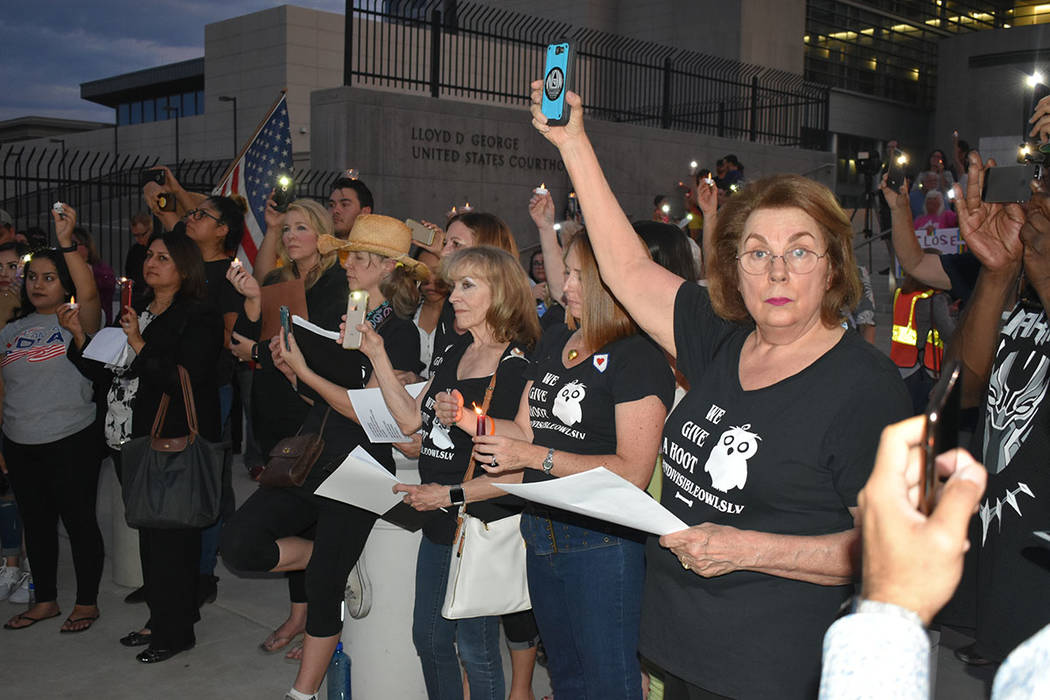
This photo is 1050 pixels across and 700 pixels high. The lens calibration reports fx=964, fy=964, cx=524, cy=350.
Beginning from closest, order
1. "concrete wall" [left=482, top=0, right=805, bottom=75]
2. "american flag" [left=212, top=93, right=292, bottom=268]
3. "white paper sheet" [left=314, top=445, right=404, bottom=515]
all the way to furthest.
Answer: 1. "white paper sheet" [left=314, top=445, right=404, bottom=515]
2. "american flag" [left=212, top=93, right=292, bottom=268]
3. "concrete wall" [left=482, top=0, right=805, bottom=75]

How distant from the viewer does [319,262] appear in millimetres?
5305

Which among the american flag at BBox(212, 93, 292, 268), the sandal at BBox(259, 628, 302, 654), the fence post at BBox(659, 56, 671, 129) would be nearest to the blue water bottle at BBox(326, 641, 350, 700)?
the sandal at BBox(259, 628, 302, 654)

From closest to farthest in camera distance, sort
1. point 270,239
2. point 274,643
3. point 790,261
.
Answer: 1. point 790,261
2. point 274,643
3. point 270,239

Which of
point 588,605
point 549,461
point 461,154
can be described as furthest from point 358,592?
point 461,154

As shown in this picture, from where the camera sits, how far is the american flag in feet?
25.8

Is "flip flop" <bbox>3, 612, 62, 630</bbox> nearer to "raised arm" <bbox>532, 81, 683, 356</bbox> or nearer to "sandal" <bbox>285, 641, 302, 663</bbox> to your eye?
"sandal" <bbox>285, 641, 302, 663</bbox>

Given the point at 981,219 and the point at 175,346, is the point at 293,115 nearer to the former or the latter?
the point at 175,346

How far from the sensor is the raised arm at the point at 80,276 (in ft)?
17.7

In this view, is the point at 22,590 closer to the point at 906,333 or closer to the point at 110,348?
the point at 110,348

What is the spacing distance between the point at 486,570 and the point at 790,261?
1805 mm

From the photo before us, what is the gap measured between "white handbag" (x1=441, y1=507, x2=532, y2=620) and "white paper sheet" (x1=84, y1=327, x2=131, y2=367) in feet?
7.70

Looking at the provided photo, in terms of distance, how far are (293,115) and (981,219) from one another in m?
28.1

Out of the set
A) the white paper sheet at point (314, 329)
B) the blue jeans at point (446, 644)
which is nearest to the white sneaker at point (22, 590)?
the white paper sheet at point (314, 329)

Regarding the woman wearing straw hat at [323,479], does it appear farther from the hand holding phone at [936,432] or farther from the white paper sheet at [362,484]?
the hand holding phone at [936,432]
